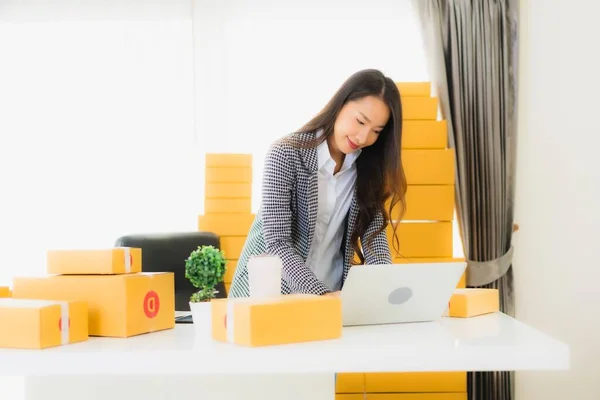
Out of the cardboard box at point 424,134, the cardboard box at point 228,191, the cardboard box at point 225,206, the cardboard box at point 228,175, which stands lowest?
the cardboard box at point 225,206

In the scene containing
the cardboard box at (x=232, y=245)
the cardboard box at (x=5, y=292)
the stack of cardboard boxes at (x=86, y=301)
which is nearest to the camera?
the stack of cardboard boxes at (x=86, y=301)

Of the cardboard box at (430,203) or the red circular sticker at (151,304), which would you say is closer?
the red circular sticker at (151,304)

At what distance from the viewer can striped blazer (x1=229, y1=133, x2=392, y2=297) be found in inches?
65.5

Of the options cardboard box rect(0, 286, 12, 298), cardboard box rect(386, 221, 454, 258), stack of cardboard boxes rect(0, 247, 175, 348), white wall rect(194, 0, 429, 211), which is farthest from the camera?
white wall rect(194, 0, 429, 211)

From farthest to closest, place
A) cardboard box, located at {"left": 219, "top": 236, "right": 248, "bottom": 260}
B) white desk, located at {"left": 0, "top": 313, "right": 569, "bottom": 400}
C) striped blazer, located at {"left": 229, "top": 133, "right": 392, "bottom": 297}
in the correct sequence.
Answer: cardboard box, located at {"left": 219, "top": 236, "right": 248, "bottom": 260}, striped blazer, located at {"left": 229, "top": 133, "right": 392, "bottom": 297}, white desk, located at {"left": 0, "top": 313, "right": 569, "bottom": 400}

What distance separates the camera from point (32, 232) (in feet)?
10.8

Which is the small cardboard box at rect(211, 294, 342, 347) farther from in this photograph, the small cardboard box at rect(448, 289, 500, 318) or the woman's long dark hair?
the woman's long dark hair

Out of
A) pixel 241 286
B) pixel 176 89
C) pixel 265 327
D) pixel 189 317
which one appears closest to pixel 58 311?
→ pixel 265 327

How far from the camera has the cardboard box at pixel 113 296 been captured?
4.06 feet

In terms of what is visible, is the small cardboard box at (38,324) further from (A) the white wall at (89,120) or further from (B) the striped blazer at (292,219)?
(A) the white wall at (89,120)

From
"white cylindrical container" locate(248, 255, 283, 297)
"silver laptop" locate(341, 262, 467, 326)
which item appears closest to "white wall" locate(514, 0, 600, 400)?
"silver laptop" locate(341, 262, 467, 326)

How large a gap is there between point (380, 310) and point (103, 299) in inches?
21.8

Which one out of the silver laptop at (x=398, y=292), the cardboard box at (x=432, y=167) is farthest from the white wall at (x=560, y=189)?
the silver laptop at (x=398, y=292)

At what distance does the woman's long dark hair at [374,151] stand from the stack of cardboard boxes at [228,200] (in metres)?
1.18
